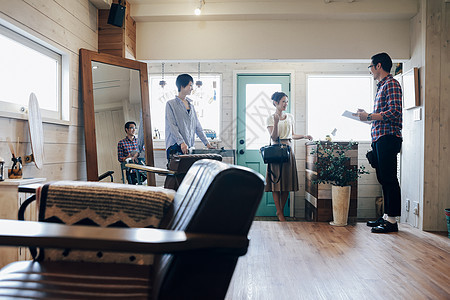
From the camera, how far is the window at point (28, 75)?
2.09 metres

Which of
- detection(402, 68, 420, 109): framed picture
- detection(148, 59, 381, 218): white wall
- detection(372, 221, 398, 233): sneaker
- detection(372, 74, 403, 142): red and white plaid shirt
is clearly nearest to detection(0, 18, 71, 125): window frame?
detection(148, 59, 381, 218): white wall

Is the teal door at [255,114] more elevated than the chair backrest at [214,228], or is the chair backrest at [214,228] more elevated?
the teal door at [255,114]

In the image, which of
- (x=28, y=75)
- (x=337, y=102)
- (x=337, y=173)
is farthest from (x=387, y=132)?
(x=28, y=75)

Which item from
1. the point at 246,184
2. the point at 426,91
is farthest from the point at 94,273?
the point at 426,91

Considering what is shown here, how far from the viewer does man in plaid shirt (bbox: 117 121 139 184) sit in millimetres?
3264

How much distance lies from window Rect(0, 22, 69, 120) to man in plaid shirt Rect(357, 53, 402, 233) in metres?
2.76

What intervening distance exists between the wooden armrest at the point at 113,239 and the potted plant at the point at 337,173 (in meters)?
3.18

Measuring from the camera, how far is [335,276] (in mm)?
2051

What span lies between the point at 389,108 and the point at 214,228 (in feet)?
9.43

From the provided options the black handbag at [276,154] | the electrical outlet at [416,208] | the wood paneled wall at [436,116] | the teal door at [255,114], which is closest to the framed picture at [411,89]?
the wood paneled wall at [436,116]

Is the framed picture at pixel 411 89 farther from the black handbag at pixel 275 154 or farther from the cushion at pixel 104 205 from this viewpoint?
the cushion at pixel 104 205

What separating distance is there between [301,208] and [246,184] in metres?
4.42

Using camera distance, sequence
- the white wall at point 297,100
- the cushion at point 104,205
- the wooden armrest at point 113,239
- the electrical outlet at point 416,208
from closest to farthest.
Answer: the wooden armrest at point 113,239, the cushion at point 104,205, the electrical outlet at point 416,208, the white wall at point 297,100

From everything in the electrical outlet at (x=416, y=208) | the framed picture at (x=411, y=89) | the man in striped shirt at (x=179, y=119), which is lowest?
the electrical outlet at (x=416, y=208)
